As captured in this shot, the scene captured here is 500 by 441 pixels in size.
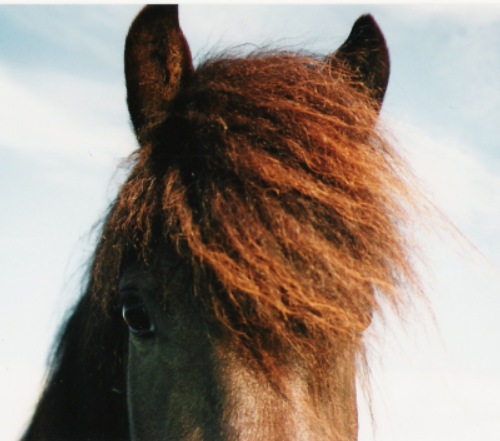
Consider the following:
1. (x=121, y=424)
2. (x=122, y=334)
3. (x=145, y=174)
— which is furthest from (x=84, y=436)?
(x=145, y=174)

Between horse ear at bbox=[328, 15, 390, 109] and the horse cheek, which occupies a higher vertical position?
horse ear at bbox=[328, 15, 390, 109]

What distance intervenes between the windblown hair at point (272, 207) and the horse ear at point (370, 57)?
0.20 metres

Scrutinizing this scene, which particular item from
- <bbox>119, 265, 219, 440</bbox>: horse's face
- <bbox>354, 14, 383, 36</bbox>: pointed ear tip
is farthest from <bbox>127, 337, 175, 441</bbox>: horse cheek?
<bbox>354, 14, 383, 36</bbox>: pointed ear tip

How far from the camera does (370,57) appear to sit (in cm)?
272

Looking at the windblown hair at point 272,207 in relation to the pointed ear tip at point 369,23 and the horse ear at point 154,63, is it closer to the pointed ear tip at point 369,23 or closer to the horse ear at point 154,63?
the horse ear at point 154,63

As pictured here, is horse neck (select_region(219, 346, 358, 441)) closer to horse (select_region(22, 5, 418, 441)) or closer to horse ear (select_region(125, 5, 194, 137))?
horse (select_region(22, 5, 418, 441))

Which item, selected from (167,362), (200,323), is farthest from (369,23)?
(167,362)

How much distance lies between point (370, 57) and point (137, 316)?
1479mm

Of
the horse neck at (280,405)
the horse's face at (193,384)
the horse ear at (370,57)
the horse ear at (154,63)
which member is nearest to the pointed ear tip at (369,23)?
the horse ear at (370,57)

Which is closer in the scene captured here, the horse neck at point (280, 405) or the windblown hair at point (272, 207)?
the horse neck at point (280, 405)

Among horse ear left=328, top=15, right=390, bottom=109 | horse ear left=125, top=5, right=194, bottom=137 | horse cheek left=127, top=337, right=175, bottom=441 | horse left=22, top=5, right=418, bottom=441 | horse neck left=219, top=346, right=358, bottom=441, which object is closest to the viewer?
horse neck left=219, top=346, right=358, bottom=441

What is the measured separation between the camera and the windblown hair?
1.92 m

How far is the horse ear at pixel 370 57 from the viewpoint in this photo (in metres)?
2.71

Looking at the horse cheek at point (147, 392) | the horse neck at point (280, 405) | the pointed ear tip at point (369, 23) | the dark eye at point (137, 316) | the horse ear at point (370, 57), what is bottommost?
the horse neck at point (280, 405)
